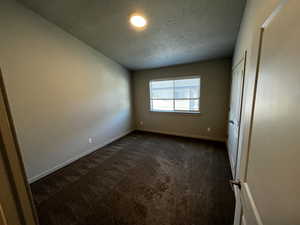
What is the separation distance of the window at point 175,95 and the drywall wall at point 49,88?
182 centimetres

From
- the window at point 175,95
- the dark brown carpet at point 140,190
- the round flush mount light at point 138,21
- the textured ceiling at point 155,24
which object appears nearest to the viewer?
the dark brown carpet at point 140,190

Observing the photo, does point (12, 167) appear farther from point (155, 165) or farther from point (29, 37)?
point (29, 37)

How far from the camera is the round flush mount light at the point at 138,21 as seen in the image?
1.99 meters

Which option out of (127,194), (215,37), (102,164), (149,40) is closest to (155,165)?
(127,194)

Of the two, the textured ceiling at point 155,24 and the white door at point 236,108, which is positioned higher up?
the textured ceiling at point 155,24

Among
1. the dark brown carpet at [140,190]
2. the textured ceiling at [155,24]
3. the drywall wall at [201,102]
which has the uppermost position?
the textured ceiling at [155,24]

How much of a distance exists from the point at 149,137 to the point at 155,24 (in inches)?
123

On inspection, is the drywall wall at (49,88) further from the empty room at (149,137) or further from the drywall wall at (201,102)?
the drywall wall at (201,102)

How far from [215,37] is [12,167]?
3078mm

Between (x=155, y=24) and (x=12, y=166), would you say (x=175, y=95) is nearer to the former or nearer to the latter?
(x=155, y=24)

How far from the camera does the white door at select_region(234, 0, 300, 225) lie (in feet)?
1.21

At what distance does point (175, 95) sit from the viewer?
415cm

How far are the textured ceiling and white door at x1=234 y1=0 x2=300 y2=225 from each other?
1.63 metres

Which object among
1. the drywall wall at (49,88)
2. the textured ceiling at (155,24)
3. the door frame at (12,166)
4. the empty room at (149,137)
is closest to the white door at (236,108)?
the empty room at (149,137)
